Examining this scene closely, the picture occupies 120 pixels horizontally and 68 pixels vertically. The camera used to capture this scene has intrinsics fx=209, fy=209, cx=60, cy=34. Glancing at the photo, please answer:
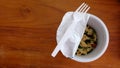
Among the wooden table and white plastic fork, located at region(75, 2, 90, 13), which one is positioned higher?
white plastic fork, located at region(75, 2, 90, 13)

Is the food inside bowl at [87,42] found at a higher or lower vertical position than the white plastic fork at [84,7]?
lower

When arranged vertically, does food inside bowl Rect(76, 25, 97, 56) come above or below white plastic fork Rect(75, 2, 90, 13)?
below

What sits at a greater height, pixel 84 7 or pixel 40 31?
pixel 84 7

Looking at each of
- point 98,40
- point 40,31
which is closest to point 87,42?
point 98,40

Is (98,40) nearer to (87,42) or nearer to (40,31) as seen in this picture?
(87,42)

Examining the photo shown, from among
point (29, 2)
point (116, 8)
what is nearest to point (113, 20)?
point (116, 8)
